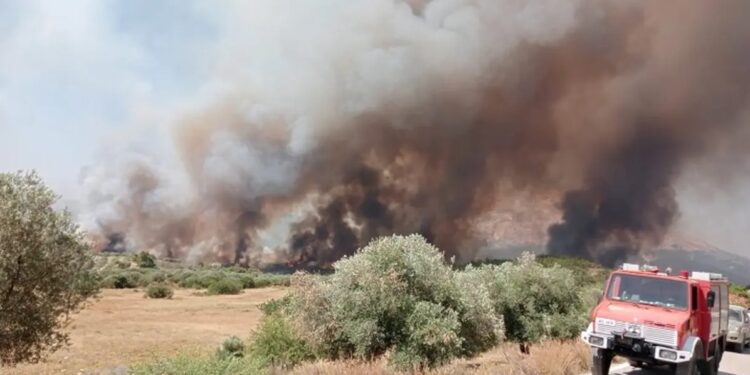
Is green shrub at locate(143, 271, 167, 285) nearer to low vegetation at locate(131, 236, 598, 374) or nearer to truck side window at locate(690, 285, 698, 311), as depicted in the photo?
low vegetation at locate(131, 236, 598, 374)

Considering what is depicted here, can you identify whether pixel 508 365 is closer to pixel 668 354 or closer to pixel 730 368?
pixel 668 354

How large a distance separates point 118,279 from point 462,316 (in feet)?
195

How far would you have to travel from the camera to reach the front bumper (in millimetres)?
11320

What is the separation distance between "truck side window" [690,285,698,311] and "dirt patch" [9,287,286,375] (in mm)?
12795

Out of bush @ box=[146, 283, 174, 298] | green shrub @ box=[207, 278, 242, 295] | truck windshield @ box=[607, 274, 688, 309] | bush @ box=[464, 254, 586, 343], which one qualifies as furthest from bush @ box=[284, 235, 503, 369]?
green shrub @ box=[207, 278, 242, 295]

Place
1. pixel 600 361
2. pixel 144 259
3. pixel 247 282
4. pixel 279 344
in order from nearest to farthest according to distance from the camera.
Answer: pixel 600 361 → pixel 279 344 → pixel 247 282 → pixel 144 259

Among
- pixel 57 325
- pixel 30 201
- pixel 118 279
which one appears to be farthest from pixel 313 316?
pixel 118 279

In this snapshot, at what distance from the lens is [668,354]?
11.4m

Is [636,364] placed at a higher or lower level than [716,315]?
lower

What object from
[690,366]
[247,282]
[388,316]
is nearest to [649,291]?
[690,366]

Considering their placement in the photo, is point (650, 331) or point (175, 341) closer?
point (650, 331)

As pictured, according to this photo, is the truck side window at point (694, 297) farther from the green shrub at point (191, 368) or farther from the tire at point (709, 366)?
the green shrub at point (191, 368)

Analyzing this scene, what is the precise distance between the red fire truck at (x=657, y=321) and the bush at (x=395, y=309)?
2.94 m

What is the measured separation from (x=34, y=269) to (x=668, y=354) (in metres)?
12.3
